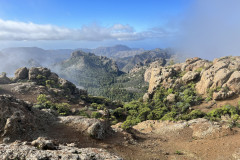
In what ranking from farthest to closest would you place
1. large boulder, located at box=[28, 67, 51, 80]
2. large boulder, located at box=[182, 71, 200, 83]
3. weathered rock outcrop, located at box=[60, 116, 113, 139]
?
large boulder, located at box=[182, 71, 200, 83], large boulder, located at box=[28, 67, 51, 80], weathered rock outcrop, located at box=[60, 116, 113, 139]

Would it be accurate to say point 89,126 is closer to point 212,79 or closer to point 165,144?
point 165,144

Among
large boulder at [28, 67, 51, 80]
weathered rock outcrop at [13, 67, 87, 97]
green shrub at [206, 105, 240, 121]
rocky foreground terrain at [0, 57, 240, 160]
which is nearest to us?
rocky foreground terrain at [0, 57, 240, 160]


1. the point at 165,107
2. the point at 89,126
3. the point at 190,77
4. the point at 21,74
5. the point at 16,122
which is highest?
the point at 21,74

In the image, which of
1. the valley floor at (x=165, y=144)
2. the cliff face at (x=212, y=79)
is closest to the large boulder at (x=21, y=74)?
the valley floor at (x=165, y=144)

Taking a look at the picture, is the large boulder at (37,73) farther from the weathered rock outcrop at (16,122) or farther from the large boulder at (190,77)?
the large boulder at (190,77)

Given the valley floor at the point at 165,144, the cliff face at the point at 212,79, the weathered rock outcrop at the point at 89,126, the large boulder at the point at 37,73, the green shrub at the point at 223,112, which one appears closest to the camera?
the valley floor at the point at 165,144

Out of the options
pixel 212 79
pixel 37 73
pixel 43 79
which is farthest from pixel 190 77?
pixel 37 73

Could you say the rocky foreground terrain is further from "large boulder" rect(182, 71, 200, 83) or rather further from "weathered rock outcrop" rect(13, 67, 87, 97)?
"large boulder" rect(182, 71, 200, 83)

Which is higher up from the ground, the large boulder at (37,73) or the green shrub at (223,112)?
the large boulder at (37,73)

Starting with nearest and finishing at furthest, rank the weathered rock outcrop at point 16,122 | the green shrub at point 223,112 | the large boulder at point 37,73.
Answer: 1. the weathered rock outcrop at point 16,122
2. the green shrub at point 223,112
3. the large boulder at point 37,73

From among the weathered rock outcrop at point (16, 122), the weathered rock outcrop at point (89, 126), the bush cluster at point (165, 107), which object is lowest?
the bush cluster at point (165, 107)

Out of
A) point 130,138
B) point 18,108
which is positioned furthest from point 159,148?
point 18,108

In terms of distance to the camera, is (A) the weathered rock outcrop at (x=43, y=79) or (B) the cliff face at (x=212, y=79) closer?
(B) the cliff face at (x=212, y=79)

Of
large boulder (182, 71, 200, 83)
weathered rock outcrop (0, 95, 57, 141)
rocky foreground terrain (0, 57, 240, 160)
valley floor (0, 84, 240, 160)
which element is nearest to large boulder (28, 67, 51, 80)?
rocky foreground terrain (0, 57, 240, 160)
